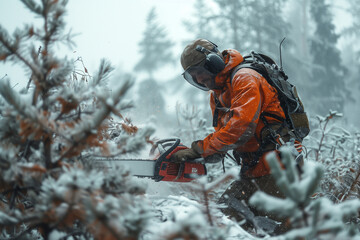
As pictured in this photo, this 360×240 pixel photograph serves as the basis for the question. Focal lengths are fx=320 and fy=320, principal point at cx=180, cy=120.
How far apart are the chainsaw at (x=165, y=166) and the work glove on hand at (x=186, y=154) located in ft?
0.13

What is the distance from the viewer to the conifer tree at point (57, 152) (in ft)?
4.34

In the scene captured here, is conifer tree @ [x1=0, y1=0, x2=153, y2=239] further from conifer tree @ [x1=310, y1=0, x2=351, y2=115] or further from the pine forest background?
conifer tree @ [x1=310, y1=0, x2=351, y2=115]

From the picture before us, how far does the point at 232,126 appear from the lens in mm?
2965

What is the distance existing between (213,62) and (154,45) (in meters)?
32.1

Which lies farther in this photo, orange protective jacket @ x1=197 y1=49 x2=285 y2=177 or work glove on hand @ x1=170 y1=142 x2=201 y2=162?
work glove on hand @ x1=170 y1=142 x2=201 y2=162

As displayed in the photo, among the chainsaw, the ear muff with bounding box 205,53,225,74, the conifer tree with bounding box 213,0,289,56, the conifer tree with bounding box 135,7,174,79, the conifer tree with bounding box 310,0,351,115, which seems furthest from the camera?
the conifer tree with bounding box 135,7,174,79

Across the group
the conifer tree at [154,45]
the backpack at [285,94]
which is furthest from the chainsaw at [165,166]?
the conifer tree at [154,45]

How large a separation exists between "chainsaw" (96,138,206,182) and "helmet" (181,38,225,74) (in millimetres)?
844

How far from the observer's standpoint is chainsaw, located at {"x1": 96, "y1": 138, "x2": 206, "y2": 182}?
296cm

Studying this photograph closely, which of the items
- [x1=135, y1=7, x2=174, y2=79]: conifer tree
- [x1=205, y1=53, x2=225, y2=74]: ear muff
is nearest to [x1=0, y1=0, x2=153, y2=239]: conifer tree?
[x1=205, y1=53, x2=225, y2=74]: ear muff

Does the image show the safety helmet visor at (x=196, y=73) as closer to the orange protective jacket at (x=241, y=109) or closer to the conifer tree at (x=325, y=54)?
the orange protective jacket at (x=241, y=109)

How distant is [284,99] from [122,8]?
107m

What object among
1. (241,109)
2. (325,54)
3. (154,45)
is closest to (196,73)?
(241,109)

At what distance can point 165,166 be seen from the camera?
10.2 feet
